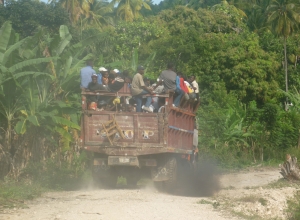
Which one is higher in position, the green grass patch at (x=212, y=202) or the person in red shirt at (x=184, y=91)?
the person in red shirt at (x=184, y=91)

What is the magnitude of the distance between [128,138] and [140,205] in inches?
113

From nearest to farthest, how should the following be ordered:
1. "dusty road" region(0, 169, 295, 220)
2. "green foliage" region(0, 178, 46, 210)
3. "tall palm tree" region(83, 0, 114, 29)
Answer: "dusty road" region(0, 169, 295, 220) → "green foliage" region(0, 178, 46, 210) → "tall palm tree" region(83, 0, 114, 29)

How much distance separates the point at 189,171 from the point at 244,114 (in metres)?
10.1

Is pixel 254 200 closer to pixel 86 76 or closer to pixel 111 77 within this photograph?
pixel 111 77

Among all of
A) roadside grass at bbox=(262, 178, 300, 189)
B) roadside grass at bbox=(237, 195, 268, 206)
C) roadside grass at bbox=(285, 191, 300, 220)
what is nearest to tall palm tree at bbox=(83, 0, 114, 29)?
roadside grass at bbox=(262, 178, 300, 189)

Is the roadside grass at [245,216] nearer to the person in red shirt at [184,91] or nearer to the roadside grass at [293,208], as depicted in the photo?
the roadside grass at [293,208]

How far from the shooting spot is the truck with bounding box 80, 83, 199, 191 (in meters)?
14.2

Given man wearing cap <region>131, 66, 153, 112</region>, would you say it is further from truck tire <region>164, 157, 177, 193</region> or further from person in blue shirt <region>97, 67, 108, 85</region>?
truck tire <region>164, 157, 177, 193</region>

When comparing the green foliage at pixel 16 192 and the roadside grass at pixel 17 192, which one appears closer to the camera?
the roadside grass at pixel 17 192

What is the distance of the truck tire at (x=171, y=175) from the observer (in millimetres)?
14734

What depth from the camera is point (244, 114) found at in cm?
2677

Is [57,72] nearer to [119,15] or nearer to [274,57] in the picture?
[274,57]

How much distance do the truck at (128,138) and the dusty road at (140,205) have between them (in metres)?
0.56

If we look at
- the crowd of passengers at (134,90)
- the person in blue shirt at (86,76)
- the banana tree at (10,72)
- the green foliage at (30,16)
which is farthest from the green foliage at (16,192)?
the green foliage at (30,16)
